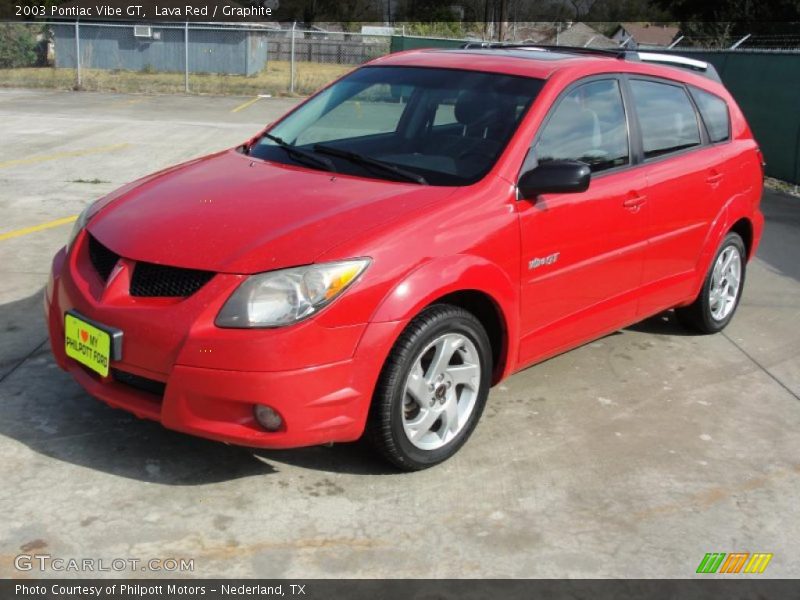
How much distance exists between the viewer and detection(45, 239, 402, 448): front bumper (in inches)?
128

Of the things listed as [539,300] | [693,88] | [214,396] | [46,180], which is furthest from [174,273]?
[46,180]

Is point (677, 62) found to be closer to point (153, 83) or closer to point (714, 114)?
point (714, 114)

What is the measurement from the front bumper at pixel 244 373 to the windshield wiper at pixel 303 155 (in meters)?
1.17

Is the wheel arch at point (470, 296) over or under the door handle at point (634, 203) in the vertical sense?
under

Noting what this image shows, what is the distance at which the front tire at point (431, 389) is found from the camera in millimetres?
3551

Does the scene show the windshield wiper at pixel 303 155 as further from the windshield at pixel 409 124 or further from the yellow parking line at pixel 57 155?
the yellow parking line at pixel 57 155

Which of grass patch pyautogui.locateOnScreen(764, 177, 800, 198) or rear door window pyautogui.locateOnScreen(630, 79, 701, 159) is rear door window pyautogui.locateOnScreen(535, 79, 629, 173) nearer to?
rear door window pyautogui.locateOnScreen(630, 79, 701, 159)

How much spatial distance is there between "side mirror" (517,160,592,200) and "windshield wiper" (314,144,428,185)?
461 mm

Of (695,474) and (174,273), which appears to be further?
(695,474)

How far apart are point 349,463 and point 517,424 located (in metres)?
0.95

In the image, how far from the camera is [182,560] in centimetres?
314

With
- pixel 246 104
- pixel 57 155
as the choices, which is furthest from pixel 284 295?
pixel 246 104

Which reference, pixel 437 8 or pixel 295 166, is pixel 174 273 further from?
pixel 437 8

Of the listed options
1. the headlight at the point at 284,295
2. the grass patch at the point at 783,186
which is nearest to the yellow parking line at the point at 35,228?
the headlight at the point at 284,295
